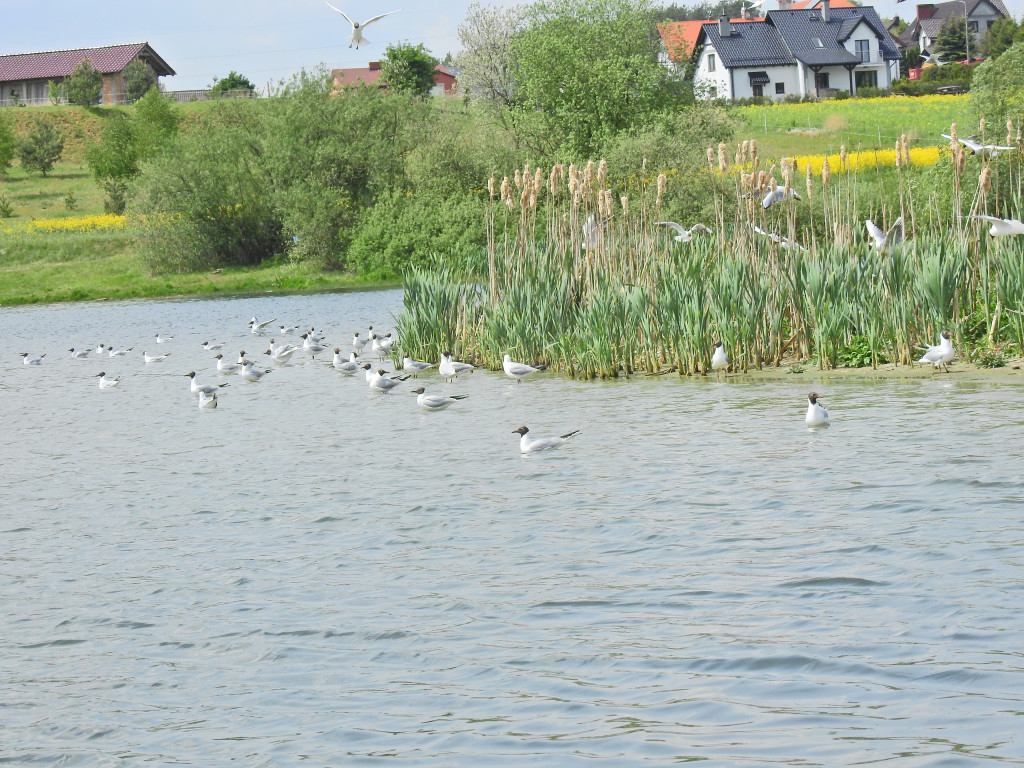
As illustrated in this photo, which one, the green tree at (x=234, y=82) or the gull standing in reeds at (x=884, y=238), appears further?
the green tree at (x=234, y=82)

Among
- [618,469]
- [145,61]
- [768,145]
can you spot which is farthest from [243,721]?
[145,61]

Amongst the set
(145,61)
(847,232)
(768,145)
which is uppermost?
(145,61)

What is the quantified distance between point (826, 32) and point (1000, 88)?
72118 mm

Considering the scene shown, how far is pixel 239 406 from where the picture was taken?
66.7 ft

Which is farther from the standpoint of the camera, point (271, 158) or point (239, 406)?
point (271, 158)

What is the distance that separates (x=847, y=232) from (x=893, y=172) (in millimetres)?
33670

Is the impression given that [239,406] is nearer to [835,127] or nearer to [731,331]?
[731,331]

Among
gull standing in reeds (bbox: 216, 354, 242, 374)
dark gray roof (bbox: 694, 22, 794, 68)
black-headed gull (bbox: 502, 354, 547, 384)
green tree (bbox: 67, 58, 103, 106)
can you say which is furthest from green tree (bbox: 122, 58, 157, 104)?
black-headed gull (bbox: 502, 354, 547, 384)

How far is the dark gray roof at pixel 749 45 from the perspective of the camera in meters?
104

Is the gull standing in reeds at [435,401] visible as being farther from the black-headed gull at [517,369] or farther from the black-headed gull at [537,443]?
the black-headed gull at [537,443]

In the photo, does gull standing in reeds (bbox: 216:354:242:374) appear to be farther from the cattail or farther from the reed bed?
the cattail

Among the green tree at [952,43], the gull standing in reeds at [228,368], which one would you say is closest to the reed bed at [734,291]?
the gull standing in reeds at [228,368]

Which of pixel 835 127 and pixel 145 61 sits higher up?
pixel 145 61

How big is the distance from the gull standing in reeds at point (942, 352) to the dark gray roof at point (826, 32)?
9301cm
